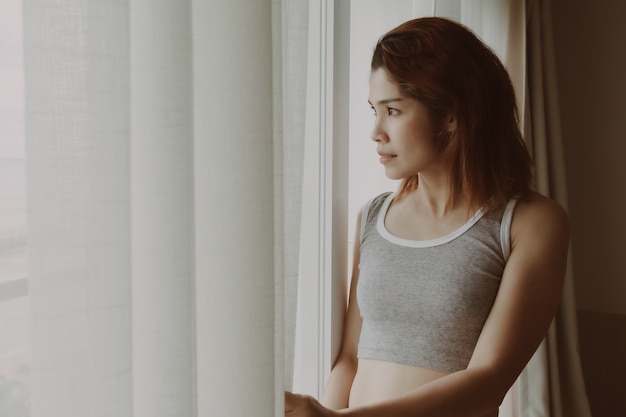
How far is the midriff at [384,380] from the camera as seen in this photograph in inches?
51.1

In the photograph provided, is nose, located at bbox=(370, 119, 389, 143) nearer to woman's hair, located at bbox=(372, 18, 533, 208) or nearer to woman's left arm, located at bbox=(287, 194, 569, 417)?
woman's hair, located at bbox=(372, 18, 533, 208)

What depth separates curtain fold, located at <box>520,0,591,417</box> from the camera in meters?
2.40

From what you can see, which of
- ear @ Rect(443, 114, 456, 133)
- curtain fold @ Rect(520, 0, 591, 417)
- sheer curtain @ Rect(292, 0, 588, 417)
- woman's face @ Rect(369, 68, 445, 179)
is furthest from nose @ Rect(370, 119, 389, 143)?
curtain fold @ Rect(520, 0, 591, 417)

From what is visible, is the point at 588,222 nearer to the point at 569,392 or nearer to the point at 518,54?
the point at 569,392

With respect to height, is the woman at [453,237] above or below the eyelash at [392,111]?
below

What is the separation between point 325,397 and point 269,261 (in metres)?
0.86

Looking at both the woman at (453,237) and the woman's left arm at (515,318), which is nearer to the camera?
the woman's left arm at (515,318)

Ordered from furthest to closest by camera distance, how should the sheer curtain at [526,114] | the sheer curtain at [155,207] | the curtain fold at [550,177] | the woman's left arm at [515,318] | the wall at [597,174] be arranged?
the wall at [597,174] < the curtain fold at [550,177] < the sheer curtain at [526,114] < the woman's left arm at [515,318] < the sheer curtain at [155,207]

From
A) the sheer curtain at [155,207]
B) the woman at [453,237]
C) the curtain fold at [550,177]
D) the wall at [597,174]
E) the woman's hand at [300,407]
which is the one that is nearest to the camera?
the sheer curtain at [155,207]

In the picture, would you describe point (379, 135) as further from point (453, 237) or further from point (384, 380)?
point (384, 380)

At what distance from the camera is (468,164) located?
1347 millimetres

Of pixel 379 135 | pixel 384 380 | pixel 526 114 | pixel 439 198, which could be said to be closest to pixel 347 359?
pixel 384 380

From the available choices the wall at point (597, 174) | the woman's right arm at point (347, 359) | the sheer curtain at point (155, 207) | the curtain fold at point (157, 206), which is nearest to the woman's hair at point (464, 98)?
the woman's right arm at point (347, 359)

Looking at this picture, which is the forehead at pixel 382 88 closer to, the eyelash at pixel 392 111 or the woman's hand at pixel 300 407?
the eyelash at pixel 392 111
